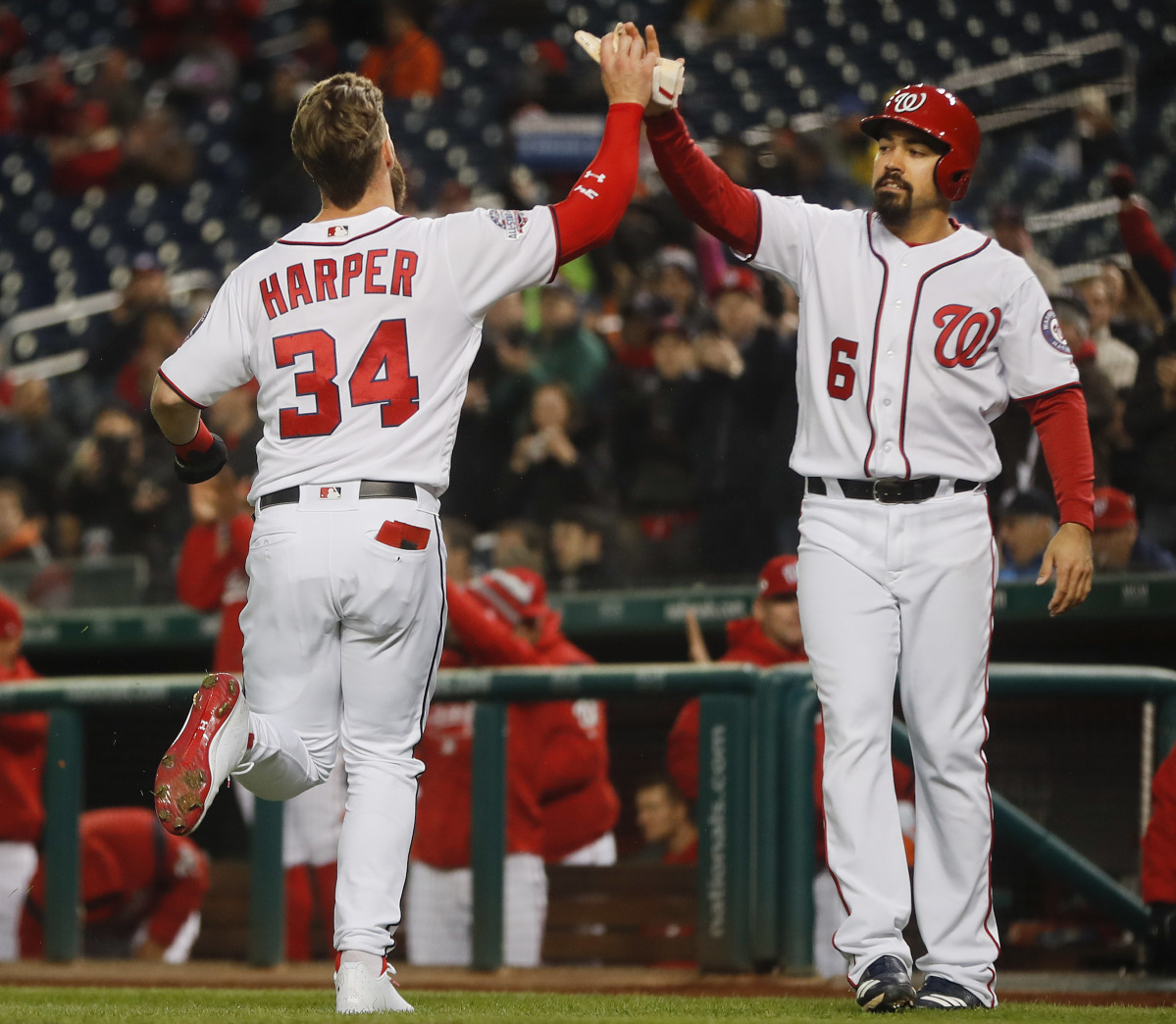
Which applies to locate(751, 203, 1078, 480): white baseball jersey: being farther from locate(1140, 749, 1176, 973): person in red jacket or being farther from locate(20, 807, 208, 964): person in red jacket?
locate(20, 807, 208, 964): person in red jacket

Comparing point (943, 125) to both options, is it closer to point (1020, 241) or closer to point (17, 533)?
point (1020, 241)

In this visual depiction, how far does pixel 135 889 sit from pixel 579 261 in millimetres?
3847

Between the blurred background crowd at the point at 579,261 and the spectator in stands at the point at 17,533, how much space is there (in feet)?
0.05

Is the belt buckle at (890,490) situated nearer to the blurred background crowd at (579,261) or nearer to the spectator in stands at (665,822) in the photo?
the spectator in stands at (665,822)

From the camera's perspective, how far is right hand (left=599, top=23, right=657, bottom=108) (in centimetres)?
335

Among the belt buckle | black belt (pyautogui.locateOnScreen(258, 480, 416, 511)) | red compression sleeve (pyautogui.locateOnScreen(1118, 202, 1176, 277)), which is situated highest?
red compression sleeve (pyautogui.locateOnScreen(1118, 202, 1176, 277))

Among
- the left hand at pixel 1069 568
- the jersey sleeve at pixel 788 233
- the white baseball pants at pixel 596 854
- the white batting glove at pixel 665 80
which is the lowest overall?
the white baseball pants at pixel 596 854

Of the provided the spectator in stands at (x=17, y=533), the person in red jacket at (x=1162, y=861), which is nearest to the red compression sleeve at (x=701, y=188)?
the person in red jacket at (x=1162, y=861)

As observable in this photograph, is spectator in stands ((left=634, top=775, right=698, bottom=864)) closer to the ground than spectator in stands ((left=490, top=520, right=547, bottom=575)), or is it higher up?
closer to the ground

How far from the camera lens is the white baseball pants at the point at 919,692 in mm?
3160

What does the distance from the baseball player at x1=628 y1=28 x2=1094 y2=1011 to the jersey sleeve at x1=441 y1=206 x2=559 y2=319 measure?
0.41 meters

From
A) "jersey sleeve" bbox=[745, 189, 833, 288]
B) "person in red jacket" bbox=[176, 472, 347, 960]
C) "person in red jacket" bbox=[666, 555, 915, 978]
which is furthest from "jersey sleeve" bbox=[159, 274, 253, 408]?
"person in red jacket" bbox=[176, 472, 347, 960]

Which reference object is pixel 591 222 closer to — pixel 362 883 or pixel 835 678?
pixel 835 678

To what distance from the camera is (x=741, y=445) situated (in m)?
6.29
